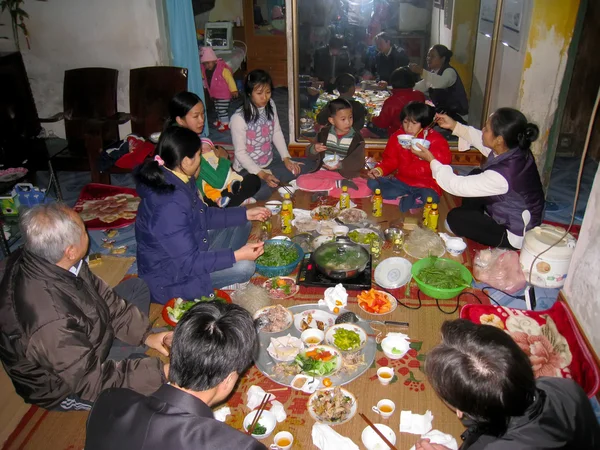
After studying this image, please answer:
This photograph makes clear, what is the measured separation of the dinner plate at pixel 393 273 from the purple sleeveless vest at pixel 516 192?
99cm

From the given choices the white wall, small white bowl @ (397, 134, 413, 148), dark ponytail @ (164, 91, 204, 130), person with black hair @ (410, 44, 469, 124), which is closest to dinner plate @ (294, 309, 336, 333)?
small white bowl @ (397, 134, 413, 148)

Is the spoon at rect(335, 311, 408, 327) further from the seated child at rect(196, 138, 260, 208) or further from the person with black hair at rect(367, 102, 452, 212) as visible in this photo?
the seated child at rect(196, 138, 260, 208)

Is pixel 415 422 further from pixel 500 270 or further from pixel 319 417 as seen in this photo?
pixel 500 270

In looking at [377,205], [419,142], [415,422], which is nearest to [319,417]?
[415,422]

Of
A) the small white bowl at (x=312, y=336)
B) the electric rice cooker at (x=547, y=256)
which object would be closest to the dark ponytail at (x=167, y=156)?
the small white bowl at (x=312, y=336)

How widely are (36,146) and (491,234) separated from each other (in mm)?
4302

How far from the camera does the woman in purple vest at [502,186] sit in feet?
10.3

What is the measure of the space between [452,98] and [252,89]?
258cm

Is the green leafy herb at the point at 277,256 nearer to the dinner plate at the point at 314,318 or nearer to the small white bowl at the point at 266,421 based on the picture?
the dinner plate at the point at 314,318

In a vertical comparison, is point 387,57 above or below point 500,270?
above

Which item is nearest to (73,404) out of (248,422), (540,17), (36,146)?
(248,422)

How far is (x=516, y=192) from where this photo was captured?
10.6 feet

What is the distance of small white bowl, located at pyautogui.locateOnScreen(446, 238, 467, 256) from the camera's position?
10.00 ft

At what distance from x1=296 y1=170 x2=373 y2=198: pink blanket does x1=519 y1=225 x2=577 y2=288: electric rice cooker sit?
4.35ft
